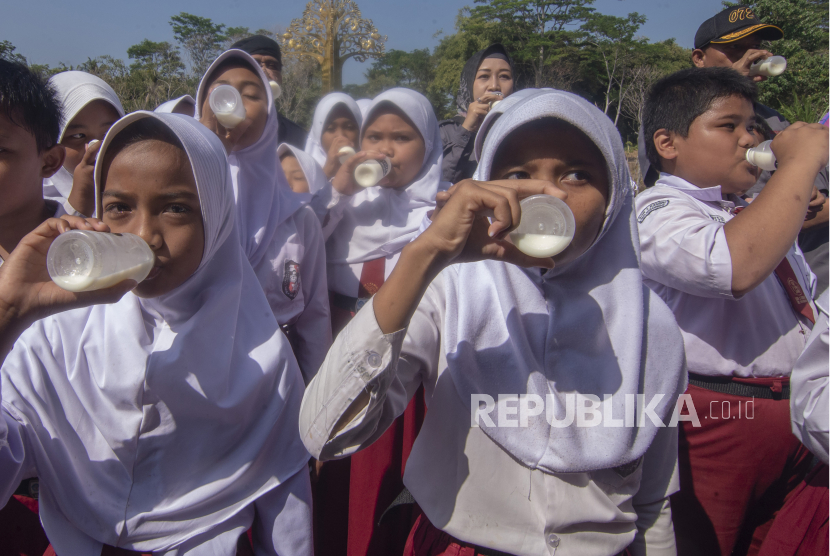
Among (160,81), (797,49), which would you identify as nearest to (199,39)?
(160,81)

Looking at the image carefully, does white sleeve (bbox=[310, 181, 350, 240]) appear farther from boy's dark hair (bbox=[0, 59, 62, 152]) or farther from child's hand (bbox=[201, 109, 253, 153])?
boy's dark hair (bbox=[0, 59, 62, 152])

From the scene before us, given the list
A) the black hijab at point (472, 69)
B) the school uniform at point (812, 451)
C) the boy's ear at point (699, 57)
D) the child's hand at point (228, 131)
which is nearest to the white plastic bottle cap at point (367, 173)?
the child's hand at point (228, 131)

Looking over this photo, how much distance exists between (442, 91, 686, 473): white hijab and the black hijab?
3.64 m

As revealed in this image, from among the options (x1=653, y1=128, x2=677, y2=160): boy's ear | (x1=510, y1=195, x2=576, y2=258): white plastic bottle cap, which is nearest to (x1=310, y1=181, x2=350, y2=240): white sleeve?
(x1=653, y1=128, x2=677, y2=160): boy's ear

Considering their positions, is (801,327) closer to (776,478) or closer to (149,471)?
(776,478)

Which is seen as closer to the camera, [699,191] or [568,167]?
[568,167]

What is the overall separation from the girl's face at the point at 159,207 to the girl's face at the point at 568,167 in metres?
0.91

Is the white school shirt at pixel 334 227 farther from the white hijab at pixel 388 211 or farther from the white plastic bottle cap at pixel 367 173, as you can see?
the white plastic bottle cap at pixel 367 173

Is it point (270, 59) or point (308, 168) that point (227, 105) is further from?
point (270, 59)

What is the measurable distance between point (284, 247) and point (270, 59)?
2593 millimetres

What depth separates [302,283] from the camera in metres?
2.64

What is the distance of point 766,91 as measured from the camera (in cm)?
2064

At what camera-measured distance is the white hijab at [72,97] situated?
2.71m

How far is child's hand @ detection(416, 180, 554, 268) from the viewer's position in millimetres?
997
